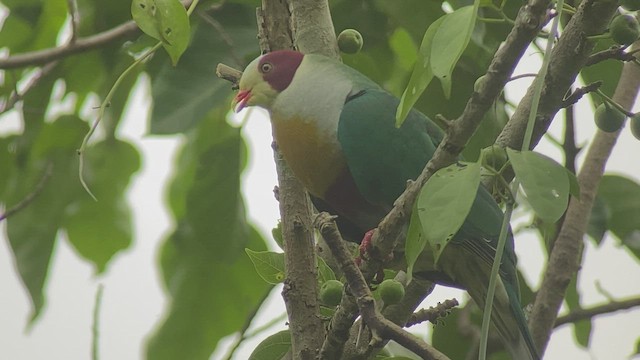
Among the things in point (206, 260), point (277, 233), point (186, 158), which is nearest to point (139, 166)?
point (186, 158)

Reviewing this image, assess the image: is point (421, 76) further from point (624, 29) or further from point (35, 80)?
point (35, 80)

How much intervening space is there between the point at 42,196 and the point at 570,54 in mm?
1557

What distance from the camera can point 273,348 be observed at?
196 cm

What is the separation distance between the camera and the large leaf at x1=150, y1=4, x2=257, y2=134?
2.35m

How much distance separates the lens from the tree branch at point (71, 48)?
246 cm

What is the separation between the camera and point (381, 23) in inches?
96.1

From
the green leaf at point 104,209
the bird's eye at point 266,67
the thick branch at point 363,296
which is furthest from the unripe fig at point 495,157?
the green leaf at point 104,209

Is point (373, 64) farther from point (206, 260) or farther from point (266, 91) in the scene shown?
point (206, 260)

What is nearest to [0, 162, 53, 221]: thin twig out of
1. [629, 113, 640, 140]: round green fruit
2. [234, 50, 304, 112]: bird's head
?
[234, 50, 304, 112]: bird's head

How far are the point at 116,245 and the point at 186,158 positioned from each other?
1.02 feet

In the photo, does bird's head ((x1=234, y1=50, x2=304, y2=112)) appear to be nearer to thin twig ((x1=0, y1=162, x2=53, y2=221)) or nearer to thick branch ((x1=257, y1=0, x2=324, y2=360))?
thick branch ((x1=257, y1=0, x2=324, y2=360))

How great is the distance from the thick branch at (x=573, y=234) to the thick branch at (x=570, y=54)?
639 mm

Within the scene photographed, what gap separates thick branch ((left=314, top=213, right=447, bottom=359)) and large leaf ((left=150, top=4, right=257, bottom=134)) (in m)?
0.85

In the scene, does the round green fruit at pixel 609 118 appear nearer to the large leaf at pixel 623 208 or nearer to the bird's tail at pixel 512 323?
the bird's tail at pixel 512 323
